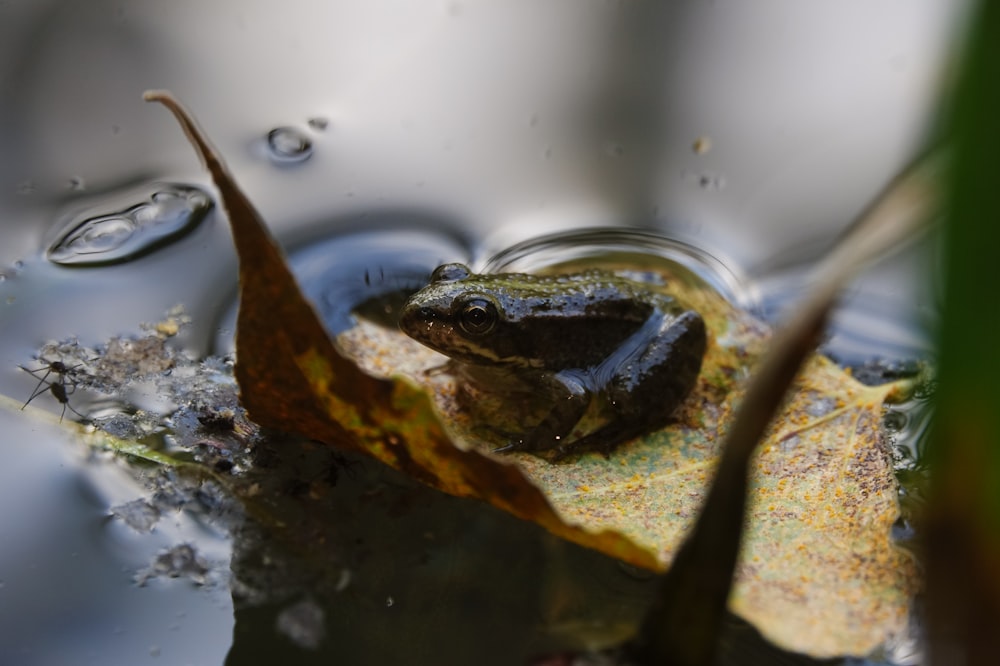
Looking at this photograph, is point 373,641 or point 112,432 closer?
point 373,641

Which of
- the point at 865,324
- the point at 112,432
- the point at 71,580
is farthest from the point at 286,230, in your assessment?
the point at 865,324

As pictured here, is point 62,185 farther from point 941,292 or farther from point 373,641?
point 941,292

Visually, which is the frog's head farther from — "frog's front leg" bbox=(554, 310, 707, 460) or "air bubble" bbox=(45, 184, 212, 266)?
"air bubble" bbox=(45, 184, 212, 266)

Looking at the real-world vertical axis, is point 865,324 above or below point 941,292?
above

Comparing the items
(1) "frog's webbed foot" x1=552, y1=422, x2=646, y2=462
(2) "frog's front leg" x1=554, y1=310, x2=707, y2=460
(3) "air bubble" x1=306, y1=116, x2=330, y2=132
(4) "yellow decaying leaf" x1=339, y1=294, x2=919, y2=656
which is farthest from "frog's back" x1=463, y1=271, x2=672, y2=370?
(3) "air bubble" x1=306, y1=116, x2=330, y2=132

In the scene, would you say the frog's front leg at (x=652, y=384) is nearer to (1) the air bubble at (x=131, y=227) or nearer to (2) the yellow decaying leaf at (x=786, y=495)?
(2) the yellow decaying leaf at (x=786, y=495)

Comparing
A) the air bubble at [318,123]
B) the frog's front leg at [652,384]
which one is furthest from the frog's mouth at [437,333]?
the air bubble at [318,123]
